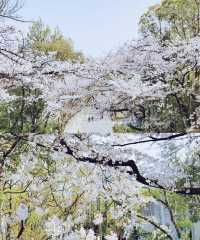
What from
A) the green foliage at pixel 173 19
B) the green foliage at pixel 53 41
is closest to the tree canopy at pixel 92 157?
the green foliage at pixel 173 19

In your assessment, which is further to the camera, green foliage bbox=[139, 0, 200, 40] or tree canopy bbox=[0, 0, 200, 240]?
green foliage bbox=[139, 0, 200, 40]

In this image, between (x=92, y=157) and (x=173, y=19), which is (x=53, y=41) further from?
(x=92, y=157)

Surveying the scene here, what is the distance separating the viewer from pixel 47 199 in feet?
12.4

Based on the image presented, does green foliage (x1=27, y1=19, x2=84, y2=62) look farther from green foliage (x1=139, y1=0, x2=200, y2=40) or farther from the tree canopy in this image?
the tree canopy

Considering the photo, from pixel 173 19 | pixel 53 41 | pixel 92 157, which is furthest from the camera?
pixel 53 41

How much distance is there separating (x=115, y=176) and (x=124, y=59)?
1832mm

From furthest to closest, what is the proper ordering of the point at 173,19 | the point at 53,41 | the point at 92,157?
the point at 53,41, the point at 173,19, the point at 92,157

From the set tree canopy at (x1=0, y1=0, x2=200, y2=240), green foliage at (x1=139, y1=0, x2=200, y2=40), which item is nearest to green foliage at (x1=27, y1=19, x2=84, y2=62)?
green foliage at (x1=139, y1=0, x2=200, y2=40)

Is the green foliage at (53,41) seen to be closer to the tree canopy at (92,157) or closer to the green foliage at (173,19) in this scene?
the green foliage at (173,19)

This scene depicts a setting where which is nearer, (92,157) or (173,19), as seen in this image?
(92,157)

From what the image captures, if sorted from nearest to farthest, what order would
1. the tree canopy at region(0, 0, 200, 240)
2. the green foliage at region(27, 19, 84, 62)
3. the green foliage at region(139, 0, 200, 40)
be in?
1. the tree canopy at region(0, 0, 200, 240)
2. the green foliage at region(139, 0, 200, 40)
3. the green foliage at region(27, 19, 84, 62)

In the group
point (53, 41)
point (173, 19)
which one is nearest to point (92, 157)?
point (173, 19)

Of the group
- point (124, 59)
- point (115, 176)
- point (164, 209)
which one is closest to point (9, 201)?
point (115, 176)

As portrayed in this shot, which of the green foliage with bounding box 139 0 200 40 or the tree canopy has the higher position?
the green foliage with bounding box 139 0 200 40
